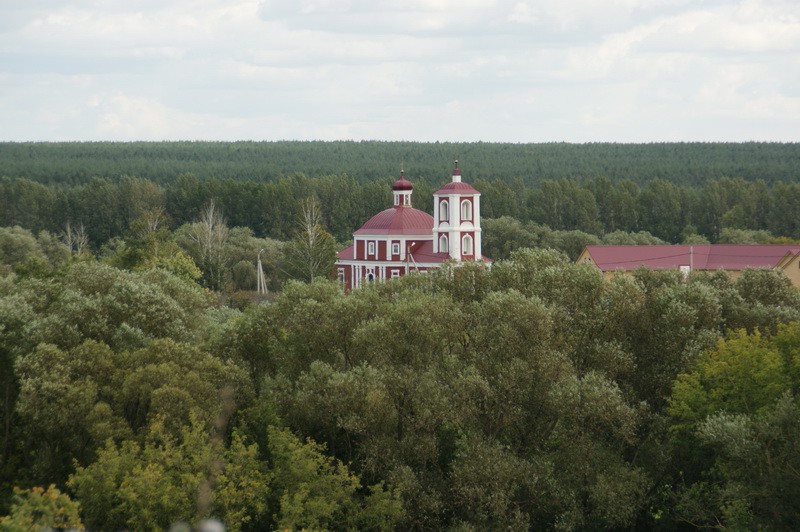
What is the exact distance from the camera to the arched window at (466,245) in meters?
86.9

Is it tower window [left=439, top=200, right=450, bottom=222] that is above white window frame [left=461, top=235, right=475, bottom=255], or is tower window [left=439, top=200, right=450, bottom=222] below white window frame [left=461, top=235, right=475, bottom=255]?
above

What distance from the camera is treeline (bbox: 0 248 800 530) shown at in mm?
31875

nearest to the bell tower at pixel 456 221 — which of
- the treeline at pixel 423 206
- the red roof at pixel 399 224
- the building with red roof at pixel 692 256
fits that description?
the red roof at pixel 399 224

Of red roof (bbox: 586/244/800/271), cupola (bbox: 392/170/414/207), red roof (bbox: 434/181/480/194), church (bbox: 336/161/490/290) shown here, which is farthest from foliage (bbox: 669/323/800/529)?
cupola (bbox: 392/170/414/207)

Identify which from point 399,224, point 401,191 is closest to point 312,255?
point 399,224

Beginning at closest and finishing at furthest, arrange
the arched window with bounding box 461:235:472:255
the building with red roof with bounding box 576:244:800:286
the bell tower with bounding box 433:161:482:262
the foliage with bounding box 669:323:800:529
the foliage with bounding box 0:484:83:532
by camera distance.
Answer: the foliage with bounding box 0:484:83:532
the foliage with bounding box 669:323:800:529
the building with red roof with bounding box 576:244:800:286
the bell tower with bounding box 433:161:482:262
the arched window with bounding box 461:235:472:255

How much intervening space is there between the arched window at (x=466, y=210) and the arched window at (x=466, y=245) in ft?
4.19

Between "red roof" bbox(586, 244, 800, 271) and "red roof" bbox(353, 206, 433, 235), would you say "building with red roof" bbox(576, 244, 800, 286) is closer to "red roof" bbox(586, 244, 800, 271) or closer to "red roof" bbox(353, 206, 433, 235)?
"red roof" bbox(586, 244, 800, 271)

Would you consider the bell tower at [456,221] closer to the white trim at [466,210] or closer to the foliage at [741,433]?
the white trim at [466,210]

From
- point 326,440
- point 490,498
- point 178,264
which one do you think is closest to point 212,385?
point 326,440

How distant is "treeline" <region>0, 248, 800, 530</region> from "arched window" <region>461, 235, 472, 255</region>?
4591 cm

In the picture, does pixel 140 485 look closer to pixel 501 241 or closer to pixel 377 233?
pixel 377 233

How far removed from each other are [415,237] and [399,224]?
1448 millimetres

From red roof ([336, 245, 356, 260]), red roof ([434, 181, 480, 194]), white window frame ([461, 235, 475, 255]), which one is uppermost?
red roof ([434, 181, 480, 194])
